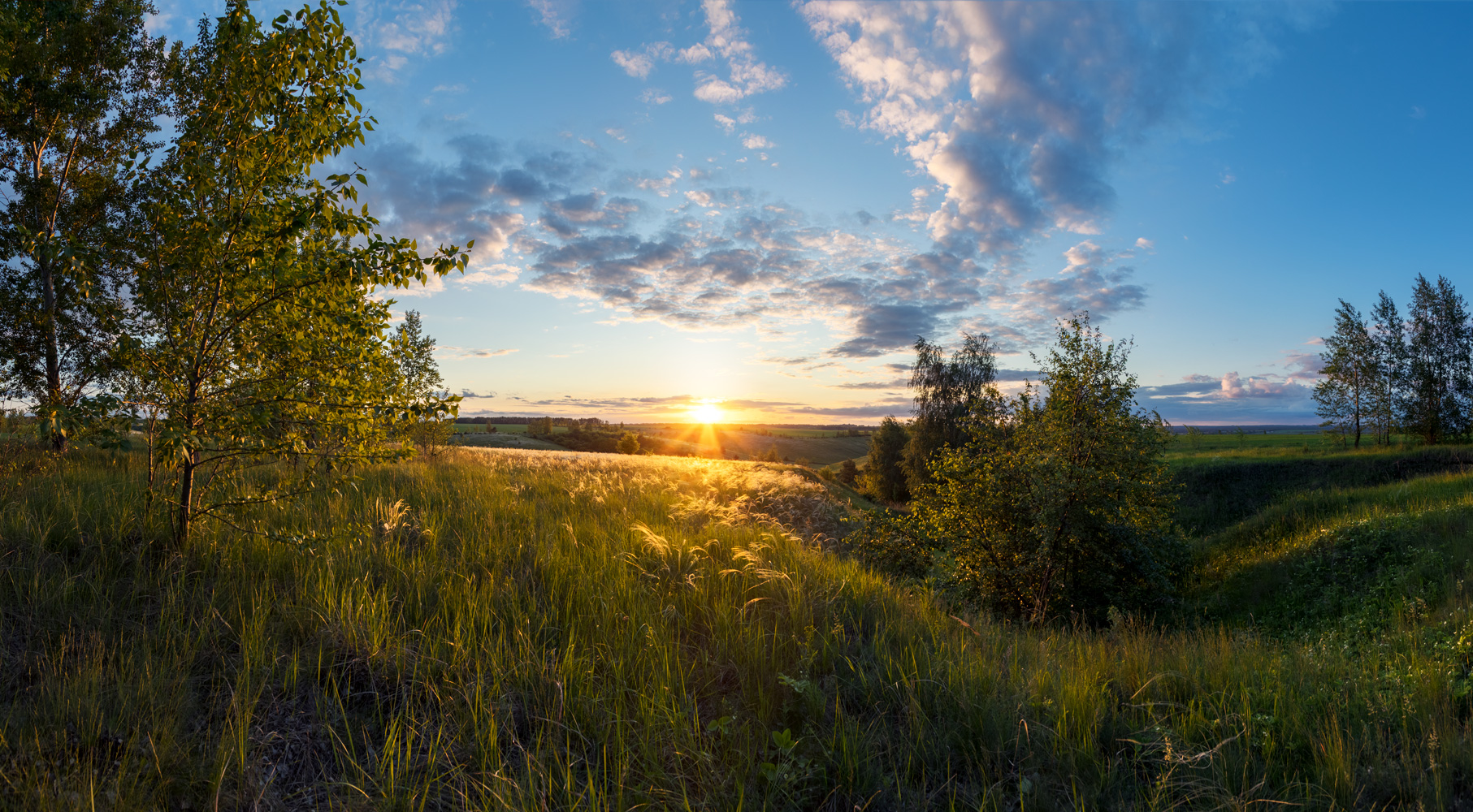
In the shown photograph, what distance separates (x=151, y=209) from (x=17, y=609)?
3.79m

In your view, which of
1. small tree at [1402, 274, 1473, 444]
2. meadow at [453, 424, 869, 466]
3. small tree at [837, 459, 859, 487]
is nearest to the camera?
small tree at [1402, 274, 1473, 444]

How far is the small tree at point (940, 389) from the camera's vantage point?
4781cm

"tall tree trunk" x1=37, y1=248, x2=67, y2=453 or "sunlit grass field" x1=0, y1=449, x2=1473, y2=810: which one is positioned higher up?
"tall tree trunk" x1=37, y1=248, x2=67, y2=453

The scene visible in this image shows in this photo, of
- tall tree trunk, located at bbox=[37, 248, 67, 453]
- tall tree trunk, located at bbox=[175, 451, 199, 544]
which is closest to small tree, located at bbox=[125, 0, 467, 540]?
tall tree trunk, located at bbox=[175, 451, 199, 544]

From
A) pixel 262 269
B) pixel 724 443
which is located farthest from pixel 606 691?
pixel 724 443

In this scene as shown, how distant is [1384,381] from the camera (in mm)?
47844

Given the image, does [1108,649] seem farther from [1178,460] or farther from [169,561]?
[1178,460]

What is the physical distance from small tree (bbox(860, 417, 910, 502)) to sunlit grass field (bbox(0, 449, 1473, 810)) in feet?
160

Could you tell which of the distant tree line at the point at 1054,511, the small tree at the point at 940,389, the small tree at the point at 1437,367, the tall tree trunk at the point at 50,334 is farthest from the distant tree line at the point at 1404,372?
the tall tree trunk at the point at 50,334

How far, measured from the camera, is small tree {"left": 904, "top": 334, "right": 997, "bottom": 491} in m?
47.8

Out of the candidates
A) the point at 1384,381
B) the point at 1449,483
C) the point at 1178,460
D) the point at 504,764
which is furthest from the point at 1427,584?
the point at 1384,381

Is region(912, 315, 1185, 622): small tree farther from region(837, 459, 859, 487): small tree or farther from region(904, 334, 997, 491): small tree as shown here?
region(837, 459, 859, 487): small tree

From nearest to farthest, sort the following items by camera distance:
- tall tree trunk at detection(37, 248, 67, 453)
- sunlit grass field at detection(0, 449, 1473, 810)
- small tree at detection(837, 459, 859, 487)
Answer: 1. sunlit grass field at detection(0, 449, 1473, 810)
2. tall tree trunk at detection(37, 248, 67, 453)
3. small tree at detection(837, 459, 859, 487)

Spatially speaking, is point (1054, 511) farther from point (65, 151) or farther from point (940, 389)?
point (940, 389)
